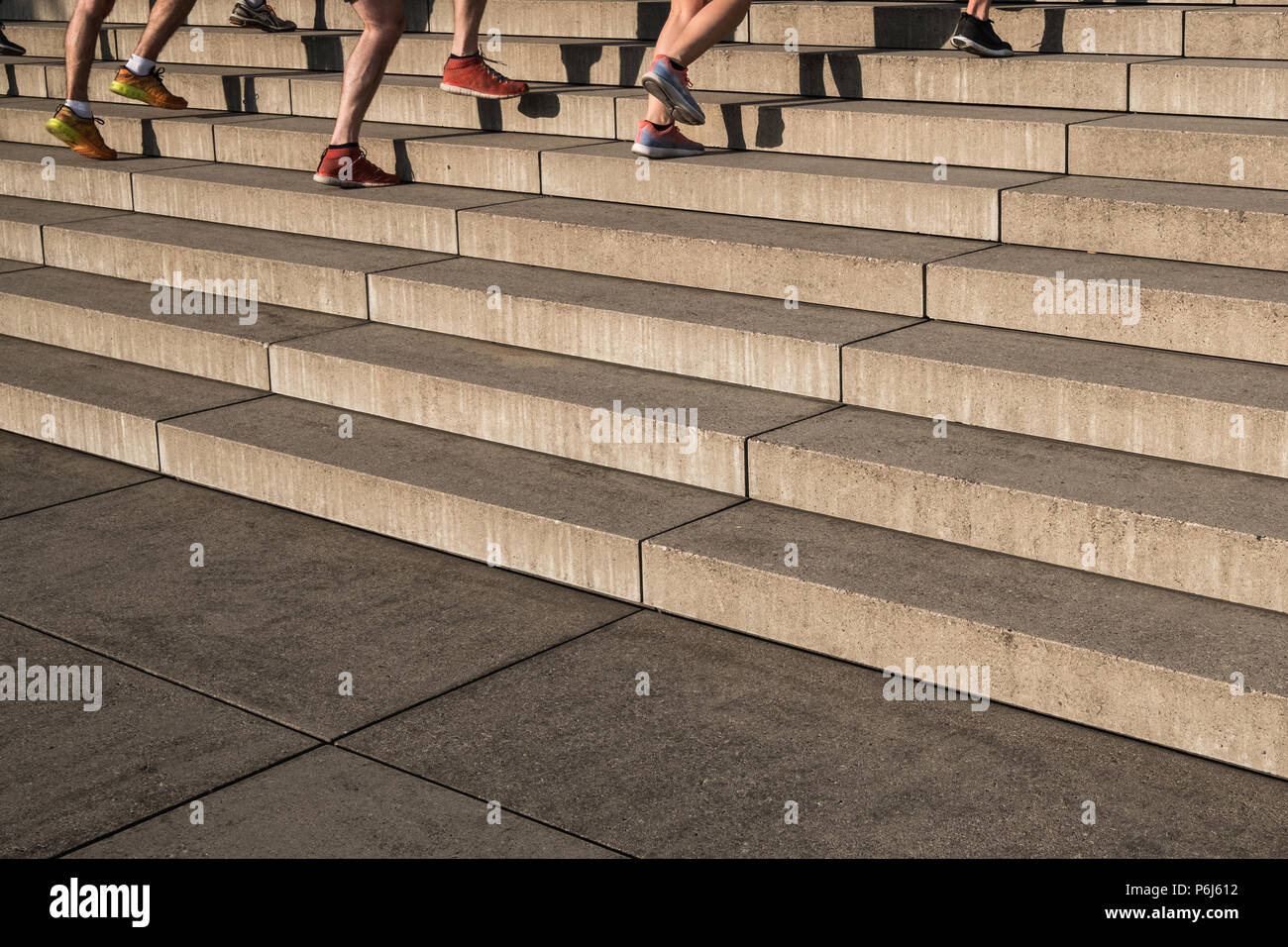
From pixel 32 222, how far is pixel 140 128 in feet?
3.79

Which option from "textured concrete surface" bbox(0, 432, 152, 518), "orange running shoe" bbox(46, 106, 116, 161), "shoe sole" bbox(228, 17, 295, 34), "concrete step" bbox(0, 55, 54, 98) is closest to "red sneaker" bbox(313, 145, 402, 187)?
"orange running shoe" bbox(46, 106, 116, 161)

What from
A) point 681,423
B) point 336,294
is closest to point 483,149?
point 336,294

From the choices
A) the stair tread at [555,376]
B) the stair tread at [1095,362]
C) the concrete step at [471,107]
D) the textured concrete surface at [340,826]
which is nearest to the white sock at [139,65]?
the concrete step at [471,107]

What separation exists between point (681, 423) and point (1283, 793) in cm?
224

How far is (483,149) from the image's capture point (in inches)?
296

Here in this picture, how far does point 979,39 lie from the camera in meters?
6.96

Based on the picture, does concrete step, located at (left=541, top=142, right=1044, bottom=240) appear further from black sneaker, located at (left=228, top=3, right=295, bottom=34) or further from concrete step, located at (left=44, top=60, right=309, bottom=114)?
black sneaker, located at (left=228, top=3, right=295, bottom=34)

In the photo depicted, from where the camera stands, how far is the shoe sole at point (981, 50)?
6.96 m

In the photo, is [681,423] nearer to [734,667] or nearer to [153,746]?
[734,667]

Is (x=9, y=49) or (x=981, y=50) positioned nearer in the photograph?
(x=981, y=50)

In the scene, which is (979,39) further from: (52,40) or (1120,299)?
(52,40)

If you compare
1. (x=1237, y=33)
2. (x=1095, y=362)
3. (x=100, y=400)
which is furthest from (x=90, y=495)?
(x=1237, y=33)

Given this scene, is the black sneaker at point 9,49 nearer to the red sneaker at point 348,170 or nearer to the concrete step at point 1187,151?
the red sneaker at point 348,170

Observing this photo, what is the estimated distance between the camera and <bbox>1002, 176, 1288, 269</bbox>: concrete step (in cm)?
530
